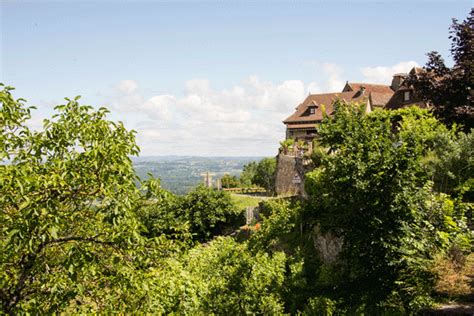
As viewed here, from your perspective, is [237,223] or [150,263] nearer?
[150,263]

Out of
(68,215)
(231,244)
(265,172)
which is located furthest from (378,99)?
(68,215)

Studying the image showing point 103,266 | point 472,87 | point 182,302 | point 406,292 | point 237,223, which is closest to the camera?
point 103,266

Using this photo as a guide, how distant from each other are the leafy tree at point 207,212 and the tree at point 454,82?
866 inches

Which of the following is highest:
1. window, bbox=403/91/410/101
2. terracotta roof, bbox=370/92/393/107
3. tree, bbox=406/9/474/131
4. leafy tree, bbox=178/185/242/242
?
terracotta roof, bbox=370/92/393/107

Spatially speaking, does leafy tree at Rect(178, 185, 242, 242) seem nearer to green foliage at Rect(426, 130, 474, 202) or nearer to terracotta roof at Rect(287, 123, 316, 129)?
terracotta roof at Rect(287, 123, 316, 129)

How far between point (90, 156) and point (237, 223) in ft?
104

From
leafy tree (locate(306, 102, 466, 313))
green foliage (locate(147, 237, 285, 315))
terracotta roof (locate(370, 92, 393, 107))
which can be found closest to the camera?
leafy tree (locate(306, 102, 466, 313))

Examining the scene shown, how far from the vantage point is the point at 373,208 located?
36.7ft

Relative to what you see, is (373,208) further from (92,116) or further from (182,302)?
(92,116)

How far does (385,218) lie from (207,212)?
84.4 ft

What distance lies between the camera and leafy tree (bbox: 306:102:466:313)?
10.8 metres

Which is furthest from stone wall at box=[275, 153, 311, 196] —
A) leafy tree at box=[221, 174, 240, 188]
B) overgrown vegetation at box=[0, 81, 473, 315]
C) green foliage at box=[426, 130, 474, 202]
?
leafy tree at box=[221, 174, 240, 188]

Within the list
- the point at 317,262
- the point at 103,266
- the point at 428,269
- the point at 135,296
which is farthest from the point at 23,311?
the point at 317,262

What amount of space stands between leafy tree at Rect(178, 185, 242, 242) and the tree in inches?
866
